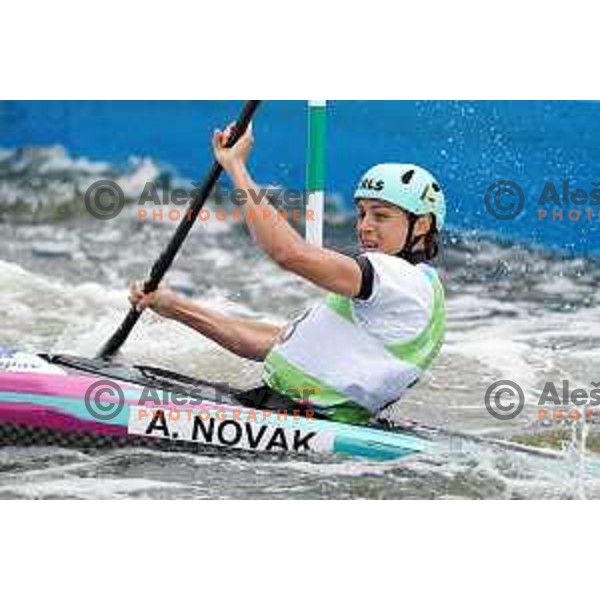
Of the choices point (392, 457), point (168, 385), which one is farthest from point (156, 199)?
point (392, 457)

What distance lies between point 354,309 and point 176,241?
14.3 inches

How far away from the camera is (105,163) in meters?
3.44

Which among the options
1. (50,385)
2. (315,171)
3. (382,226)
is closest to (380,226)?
(382,226)

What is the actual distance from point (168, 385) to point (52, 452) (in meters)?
0.25

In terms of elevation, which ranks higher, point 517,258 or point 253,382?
point 517,258

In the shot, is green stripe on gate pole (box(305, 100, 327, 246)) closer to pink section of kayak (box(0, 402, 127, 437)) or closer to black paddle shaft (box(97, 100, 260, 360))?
black paddle shaft (box(97, 100, 260, 360))

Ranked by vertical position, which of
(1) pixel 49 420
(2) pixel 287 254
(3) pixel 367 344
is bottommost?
(1) pixel 49 420

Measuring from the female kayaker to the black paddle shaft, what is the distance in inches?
0.7

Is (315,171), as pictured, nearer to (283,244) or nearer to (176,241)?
(283,244)

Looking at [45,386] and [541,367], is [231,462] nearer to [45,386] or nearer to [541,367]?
[45,386]

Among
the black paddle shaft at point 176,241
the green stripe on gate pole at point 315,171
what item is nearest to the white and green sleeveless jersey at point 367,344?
the green stripe on gate pole at point 315,171

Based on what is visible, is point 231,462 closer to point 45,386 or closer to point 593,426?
point 45,386

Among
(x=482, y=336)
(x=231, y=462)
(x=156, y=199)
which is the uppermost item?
(x=156, y=199)

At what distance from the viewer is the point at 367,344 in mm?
3449
